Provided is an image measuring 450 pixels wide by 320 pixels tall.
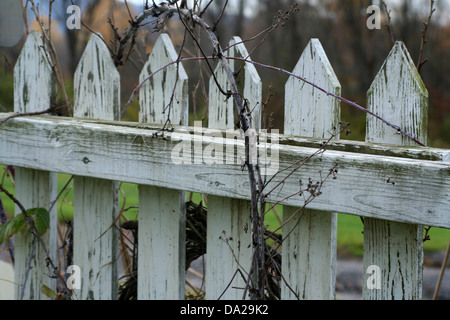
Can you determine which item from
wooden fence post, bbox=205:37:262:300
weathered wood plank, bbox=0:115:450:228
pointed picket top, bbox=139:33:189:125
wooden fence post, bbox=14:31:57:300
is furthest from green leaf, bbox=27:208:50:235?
wooden fence post, bbox=205:37:262:300

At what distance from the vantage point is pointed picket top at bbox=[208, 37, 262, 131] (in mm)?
1673

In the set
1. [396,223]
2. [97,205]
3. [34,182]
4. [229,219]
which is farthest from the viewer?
[34,182]

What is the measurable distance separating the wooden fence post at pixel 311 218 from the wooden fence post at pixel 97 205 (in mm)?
671

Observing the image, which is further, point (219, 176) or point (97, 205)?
point (97, 205)

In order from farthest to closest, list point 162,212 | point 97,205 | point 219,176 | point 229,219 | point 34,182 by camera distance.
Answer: point 34,182
point 97,205
point 162,212
point 229,219
point 219,176

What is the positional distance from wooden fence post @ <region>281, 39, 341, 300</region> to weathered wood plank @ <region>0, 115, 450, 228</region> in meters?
0.15

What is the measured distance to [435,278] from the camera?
3979 mm

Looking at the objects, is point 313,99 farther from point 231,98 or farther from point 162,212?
point 162,212

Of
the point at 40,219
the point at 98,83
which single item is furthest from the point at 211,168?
the point at 40,219

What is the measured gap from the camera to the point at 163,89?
188cm

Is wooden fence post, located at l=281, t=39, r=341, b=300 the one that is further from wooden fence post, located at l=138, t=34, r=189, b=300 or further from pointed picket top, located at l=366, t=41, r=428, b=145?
wooden fence post, located at l=138, t=34, r=189, b=300

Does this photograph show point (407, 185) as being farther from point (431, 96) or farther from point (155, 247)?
point (431, 96)

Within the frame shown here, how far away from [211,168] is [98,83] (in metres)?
0.66
